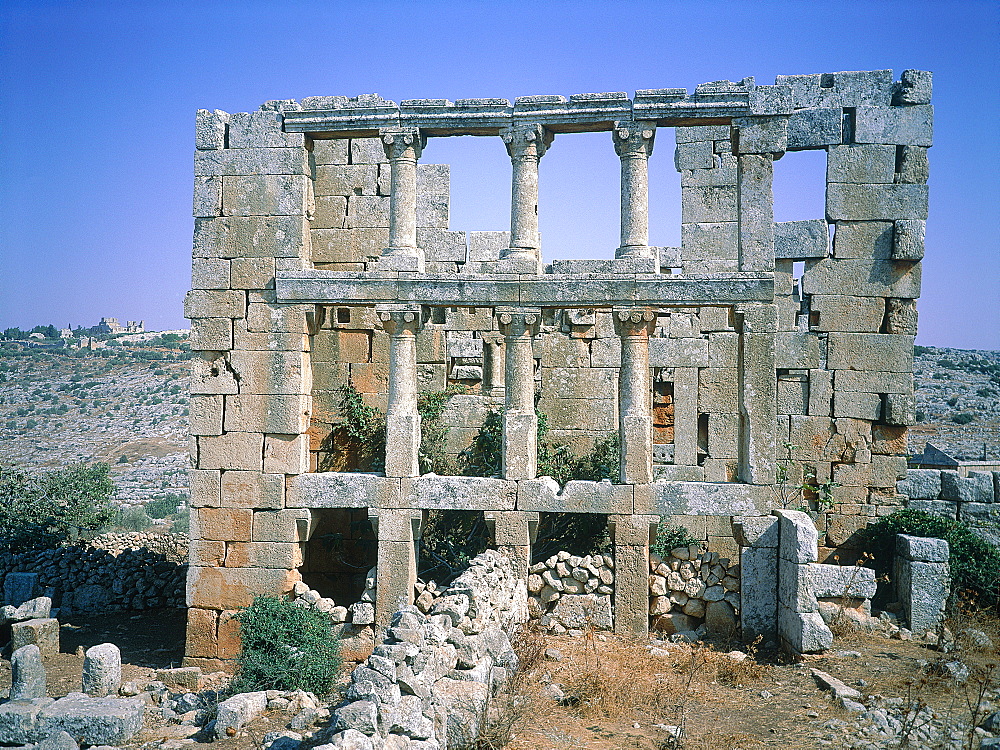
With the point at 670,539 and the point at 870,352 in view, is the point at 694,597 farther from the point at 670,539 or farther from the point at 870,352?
the point at 870,352

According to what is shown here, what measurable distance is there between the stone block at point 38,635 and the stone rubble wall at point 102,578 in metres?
2.31

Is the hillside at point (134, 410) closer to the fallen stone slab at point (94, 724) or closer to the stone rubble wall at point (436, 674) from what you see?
the stone rubble wall at point (436, 674)

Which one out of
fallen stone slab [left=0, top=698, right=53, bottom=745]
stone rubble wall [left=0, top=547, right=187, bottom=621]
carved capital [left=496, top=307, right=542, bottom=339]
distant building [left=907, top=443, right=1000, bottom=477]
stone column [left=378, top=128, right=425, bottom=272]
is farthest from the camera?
distant building [left=907, top=443, right=1000, bottom=477]

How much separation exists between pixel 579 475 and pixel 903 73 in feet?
26.4

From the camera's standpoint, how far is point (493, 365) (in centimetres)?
1500

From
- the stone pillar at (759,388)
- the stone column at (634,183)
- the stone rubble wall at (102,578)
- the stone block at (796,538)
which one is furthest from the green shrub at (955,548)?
the stone rubble wall at (102,578)

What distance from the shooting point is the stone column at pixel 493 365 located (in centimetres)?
1493

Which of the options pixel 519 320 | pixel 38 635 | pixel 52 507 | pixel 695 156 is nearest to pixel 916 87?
pixel 695 156

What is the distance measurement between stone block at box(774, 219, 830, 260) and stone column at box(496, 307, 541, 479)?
15.0 feet

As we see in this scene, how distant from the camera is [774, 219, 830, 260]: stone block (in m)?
13.8

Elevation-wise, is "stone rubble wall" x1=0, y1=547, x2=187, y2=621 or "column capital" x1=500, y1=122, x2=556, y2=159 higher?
"column capital" x1=500, y1=122, x2=556, y2=159

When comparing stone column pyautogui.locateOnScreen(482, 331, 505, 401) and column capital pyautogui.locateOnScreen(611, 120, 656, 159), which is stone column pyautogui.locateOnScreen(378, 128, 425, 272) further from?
stone column pyautogui.locateOnScreen(482, 331, 505, 401)

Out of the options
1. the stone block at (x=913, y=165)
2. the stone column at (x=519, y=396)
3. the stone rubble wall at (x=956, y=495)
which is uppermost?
the stone block at (x=913, y=165)

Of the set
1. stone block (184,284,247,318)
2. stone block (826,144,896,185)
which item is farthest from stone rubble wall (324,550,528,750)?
stone block (826,144,896,185)
